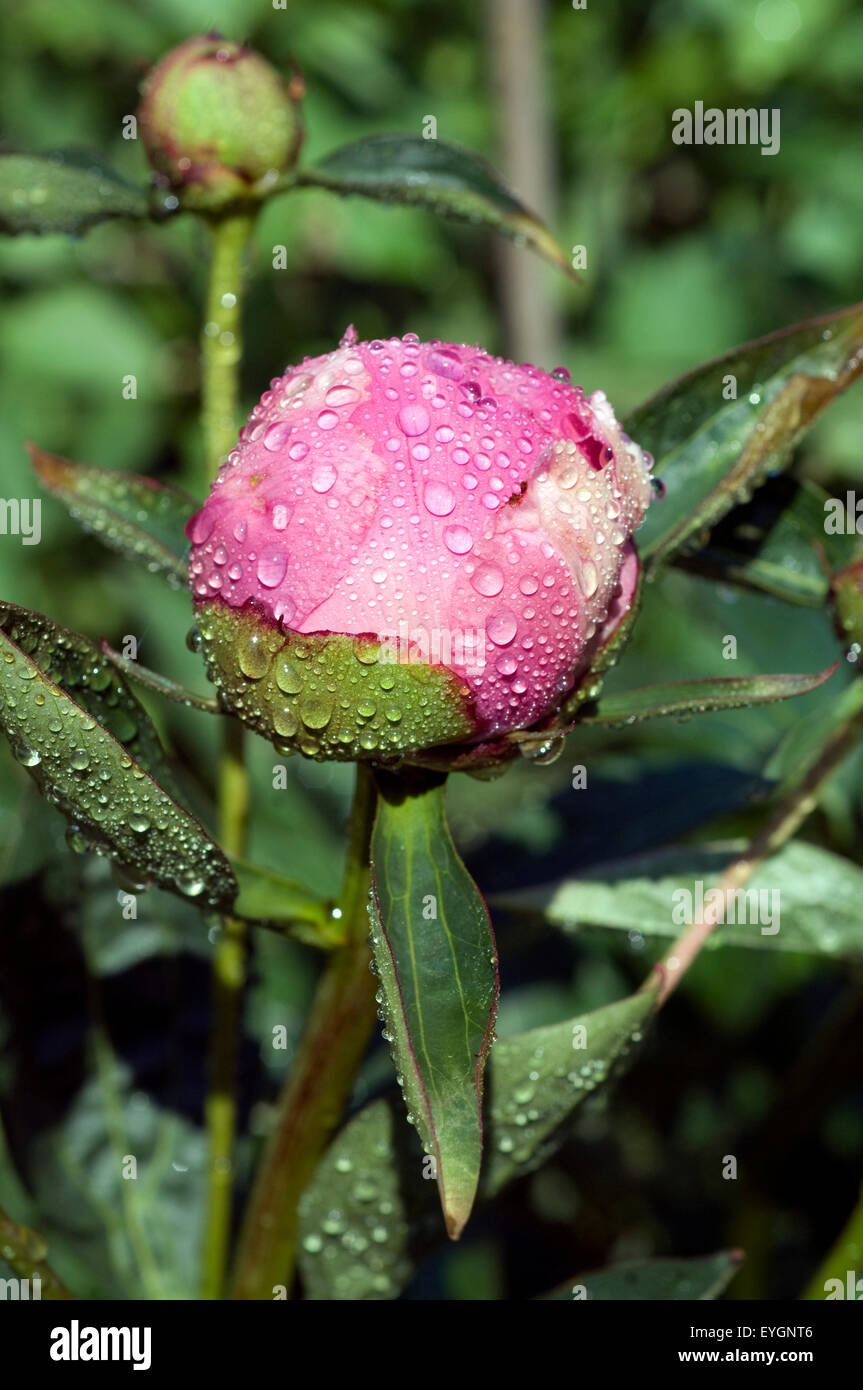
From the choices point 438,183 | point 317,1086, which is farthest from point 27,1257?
point 438,183

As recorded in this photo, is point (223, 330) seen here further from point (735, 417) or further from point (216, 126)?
point (735, 417)

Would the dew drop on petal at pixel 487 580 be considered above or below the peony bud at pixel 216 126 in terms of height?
below

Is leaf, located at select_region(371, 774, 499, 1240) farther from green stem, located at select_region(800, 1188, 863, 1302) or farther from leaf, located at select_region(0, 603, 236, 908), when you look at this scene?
green stem, located at select_region(800, 1188, 863, 1302)

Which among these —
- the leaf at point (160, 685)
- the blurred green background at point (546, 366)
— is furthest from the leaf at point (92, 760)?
the blurred green background at point (546, 366)

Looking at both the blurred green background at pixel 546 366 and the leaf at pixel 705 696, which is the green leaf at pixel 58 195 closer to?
the blurred green background at pixel 546 366

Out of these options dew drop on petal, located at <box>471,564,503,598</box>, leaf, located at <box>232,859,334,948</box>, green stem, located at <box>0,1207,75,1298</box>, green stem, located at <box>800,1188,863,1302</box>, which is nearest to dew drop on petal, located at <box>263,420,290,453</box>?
dew drop on petal, located at <box>471,564,503,598</box>

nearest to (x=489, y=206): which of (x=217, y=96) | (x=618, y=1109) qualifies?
(x=217, y=96)
